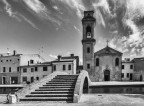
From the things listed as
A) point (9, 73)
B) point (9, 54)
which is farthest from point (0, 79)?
point (9, 54)

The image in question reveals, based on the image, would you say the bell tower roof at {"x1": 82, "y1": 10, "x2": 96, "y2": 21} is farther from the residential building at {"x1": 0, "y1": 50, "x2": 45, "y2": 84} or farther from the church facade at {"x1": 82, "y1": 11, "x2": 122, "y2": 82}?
the residential building at {"x1": 0, "y1": 50, "x2": 45, "y2": 84}

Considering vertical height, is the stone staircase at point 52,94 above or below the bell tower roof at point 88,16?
below

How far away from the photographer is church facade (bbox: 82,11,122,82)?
39.1 m

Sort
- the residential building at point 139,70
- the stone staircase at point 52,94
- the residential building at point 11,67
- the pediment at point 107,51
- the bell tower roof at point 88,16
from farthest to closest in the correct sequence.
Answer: the residential building at point 139,70 → the residential building at point 11,67 → the pediment at point 107,51 → the bell tower roof at point 88,16 → the stone staircase at point 52,94

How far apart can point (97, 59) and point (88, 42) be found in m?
5.00

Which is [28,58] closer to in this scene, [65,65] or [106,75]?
[65,65]

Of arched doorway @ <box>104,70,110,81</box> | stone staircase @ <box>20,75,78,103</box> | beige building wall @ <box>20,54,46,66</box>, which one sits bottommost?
arched doorway @ <box>104,70,110,81</box>

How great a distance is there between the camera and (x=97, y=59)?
132 ft

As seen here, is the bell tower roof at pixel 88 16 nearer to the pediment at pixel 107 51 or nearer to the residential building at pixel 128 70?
the pediment at pixel 107 51

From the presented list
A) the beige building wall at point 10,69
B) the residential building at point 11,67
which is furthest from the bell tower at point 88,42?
the beige building wall at point 10,69

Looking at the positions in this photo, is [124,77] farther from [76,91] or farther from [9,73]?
[76,91]

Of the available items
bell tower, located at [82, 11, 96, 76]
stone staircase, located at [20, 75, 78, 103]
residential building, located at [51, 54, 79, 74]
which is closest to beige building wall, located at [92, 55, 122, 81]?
bell tower, located at [82, 11, 96, 76]

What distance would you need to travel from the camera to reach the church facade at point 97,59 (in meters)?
39.1

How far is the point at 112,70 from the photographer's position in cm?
3938
